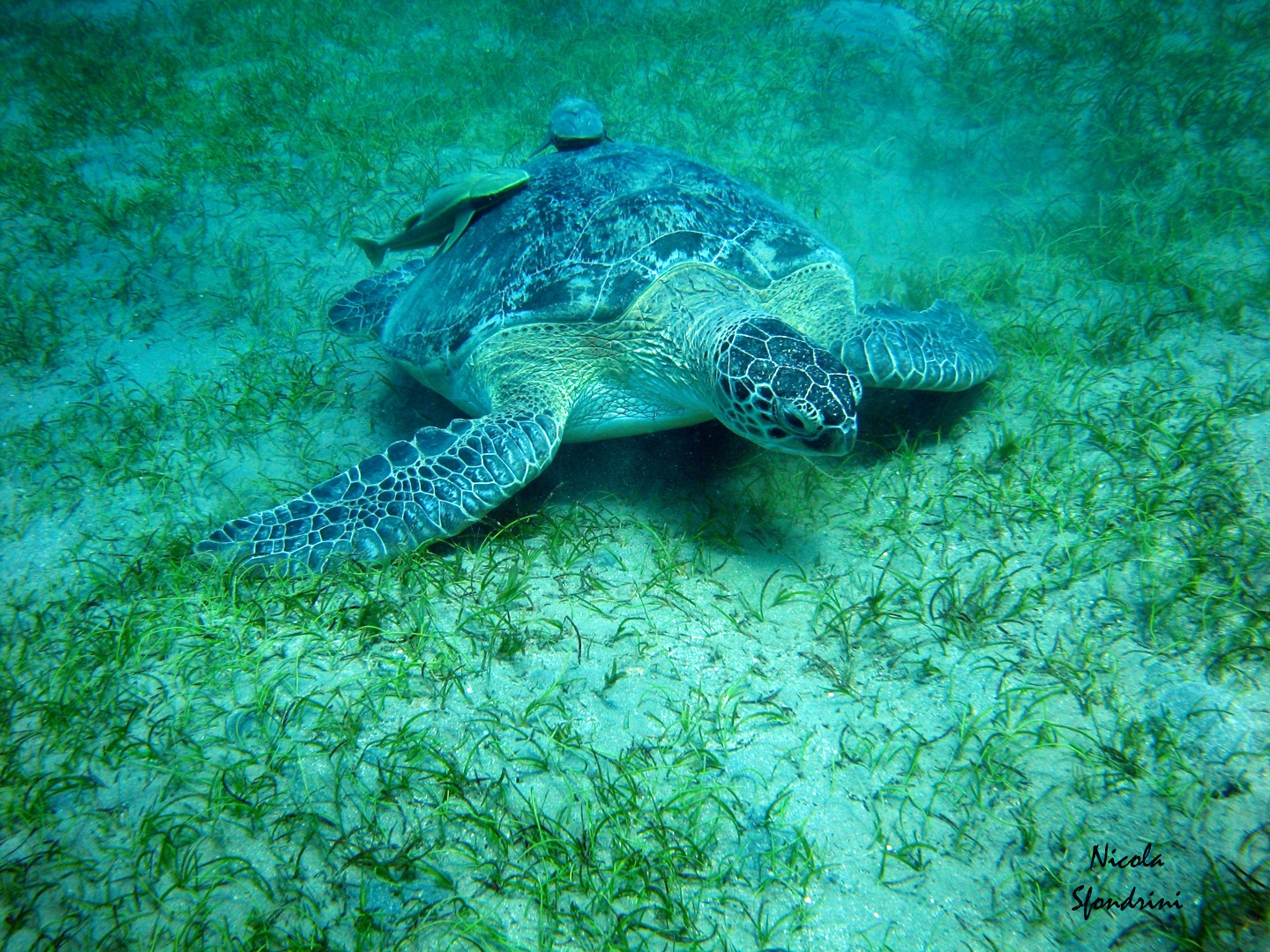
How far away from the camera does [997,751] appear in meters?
1.98

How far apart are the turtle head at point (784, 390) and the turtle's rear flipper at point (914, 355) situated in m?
0.65

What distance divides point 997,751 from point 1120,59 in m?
8.19

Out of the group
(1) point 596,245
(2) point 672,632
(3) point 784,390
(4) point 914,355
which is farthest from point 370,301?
(4) point 914,355

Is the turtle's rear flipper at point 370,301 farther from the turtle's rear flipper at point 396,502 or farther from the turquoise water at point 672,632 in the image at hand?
the turtle's rear flipper at point 396,502

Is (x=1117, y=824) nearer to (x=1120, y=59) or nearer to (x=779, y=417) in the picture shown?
(x=779, y=417)

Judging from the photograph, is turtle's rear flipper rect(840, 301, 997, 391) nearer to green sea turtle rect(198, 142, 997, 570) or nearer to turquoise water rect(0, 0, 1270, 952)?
green sea turtle rect(198, 142, 997, 570)

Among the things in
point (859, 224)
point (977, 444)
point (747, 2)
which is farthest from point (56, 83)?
point (977, 444)

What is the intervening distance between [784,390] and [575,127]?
2.88 m

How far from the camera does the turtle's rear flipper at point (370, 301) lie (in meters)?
4.46

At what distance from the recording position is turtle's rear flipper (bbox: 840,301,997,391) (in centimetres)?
310

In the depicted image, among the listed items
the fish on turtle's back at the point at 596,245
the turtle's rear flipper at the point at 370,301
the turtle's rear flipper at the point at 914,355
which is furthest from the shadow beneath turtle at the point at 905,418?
the turtle's rear flipper at the point at 370,301

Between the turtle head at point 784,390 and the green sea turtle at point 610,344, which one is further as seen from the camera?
the green sea turtle at point 610,344

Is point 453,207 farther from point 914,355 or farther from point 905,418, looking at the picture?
point 905,418

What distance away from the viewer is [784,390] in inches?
95.8
